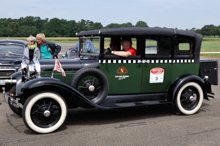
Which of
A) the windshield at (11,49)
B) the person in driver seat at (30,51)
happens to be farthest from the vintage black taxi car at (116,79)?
the windshield at (11,49)

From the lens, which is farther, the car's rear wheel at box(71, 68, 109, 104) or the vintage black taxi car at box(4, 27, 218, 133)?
the car's rear wheel at box(71, 68, 109, 104)

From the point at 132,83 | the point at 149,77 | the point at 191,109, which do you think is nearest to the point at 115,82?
the point at 132,83

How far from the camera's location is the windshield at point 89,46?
4897 millimetres

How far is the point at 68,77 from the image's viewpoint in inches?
187

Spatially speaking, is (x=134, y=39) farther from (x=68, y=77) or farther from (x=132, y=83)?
(x=68, y=77)

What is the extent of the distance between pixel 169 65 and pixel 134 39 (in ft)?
3.05

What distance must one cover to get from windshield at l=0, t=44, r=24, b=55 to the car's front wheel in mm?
4859

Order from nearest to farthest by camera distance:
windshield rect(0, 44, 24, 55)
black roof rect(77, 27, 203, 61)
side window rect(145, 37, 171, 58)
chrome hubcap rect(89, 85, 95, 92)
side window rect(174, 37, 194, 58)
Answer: chrome hubcap rect(89, 85, 95, 92)
black roof rect(77, 27, 203, 61)
side window rect(145, 37, 171, 58)
side window rect(174, 37, 194, 58)
windshield rect(0, 44, 24, 55)

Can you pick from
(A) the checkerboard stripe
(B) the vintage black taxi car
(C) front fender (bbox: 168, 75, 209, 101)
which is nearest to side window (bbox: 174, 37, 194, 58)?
(B) the vintage black taxi car

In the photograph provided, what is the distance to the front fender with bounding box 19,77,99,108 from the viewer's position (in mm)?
4047

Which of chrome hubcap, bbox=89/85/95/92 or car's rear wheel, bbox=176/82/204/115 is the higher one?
chrome hubcap, bbox=89/85/95/92

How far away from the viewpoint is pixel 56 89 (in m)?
4.34

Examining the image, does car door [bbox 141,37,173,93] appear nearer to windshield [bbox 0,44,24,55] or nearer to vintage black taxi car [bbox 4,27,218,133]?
vintage black taxi car [bbox 4,27,218,133]

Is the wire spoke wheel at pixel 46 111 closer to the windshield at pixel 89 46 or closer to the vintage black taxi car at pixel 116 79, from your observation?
the vintage black taxi car at pixel 116 79
